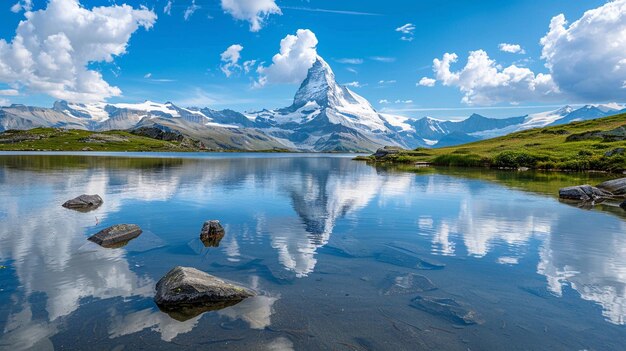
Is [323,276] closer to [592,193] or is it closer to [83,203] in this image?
[83,203]

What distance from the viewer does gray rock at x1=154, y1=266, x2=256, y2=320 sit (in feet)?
55.0

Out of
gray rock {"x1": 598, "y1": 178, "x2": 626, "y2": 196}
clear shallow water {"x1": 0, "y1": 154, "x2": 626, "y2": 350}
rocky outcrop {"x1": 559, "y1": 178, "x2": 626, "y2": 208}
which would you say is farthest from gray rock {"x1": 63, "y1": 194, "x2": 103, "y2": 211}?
gray rock {"x1": 598, "y1": 178, "x2": 626, "y2": 196}

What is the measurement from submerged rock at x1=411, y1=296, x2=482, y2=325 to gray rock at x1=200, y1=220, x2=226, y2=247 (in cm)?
1549

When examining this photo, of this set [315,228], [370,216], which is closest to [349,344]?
[315,228]

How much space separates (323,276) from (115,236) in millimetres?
16646

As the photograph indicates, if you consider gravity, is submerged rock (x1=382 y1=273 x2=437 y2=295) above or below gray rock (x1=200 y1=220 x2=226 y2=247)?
below

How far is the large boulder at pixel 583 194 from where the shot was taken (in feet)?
164

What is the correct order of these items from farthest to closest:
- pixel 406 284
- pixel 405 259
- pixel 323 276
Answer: pixel 405 259 < pixel 323 276 < pixel 406 284

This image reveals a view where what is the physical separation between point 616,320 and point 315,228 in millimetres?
21242

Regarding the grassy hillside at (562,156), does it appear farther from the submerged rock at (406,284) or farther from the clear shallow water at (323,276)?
the submerged rock at (406,284)

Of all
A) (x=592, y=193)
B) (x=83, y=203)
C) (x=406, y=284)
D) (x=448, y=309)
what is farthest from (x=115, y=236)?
(x=592, y=193)

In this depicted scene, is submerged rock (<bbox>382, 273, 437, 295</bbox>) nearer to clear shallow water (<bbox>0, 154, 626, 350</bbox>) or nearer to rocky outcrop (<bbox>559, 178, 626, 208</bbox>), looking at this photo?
clear shallow water (<bbox>0, 154, 626, 350</bbox>)

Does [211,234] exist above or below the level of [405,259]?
above

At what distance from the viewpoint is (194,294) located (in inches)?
679
